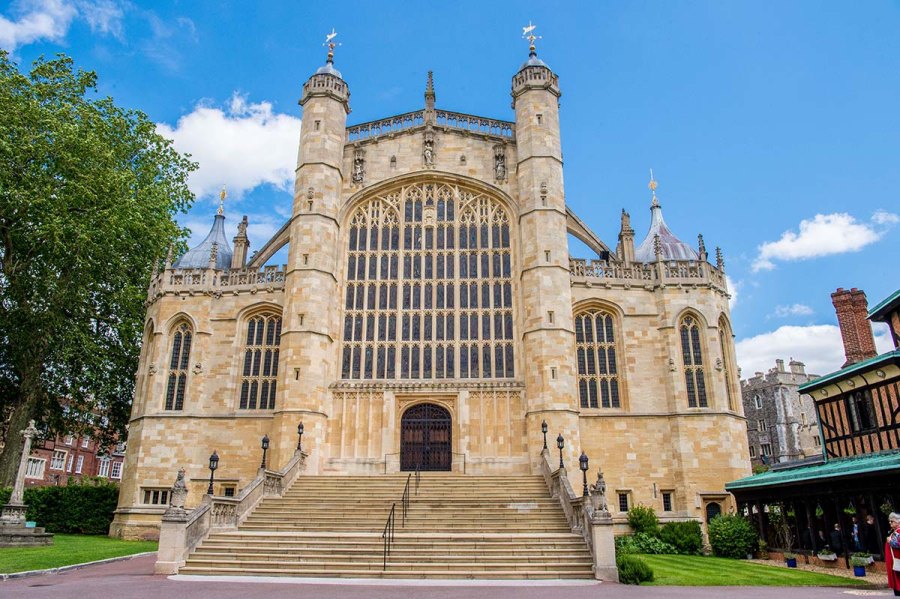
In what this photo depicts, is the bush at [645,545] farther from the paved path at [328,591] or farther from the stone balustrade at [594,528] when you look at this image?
the paved path at [328,591]

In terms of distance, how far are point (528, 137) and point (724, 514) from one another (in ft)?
54.7

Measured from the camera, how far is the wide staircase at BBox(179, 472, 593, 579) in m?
15.1

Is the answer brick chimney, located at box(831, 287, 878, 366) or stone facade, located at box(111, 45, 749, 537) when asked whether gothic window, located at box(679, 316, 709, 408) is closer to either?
stone facade, located at box(111, 45, 749, 537)

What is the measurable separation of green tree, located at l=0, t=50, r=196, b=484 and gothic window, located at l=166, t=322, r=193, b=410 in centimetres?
372

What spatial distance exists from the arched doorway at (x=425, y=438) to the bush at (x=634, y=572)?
1100 cm

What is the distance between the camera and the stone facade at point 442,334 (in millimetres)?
24672

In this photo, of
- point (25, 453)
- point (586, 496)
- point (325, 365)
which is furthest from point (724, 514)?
point (25, 453)

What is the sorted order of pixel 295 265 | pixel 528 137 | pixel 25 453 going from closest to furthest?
pixel 25 453, pixel 295 265, pixel 528 137

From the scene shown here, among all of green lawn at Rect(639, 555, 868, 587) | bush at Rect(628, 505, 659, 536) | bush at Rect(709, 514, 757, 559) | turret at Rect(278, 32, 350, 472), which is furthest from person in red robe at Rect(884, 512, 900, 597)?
turret at Rect(278, 32, 350, 472)

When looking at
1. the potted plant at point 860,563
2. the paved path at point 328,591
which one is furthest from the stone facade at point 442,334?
the paved path at point 328,591

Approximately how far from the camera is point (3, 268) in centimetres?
2670

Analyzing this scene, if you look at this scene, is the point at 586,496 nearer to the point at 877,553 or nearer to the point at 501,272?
the point at 877,553

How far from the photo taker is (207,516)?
17.3 metres

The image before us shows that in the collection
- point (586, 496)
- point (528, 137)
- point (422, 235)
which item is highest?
point (528, 137)
